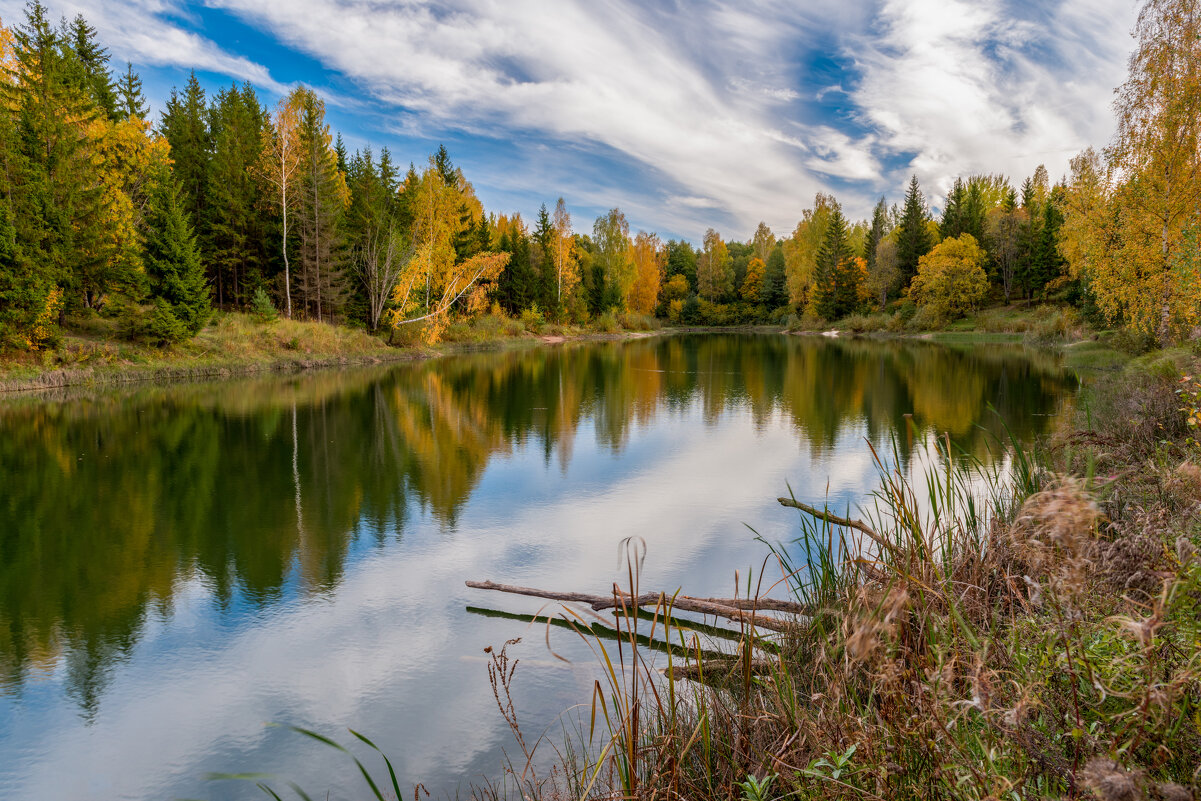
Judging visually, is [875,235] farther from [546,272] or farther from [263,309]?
[263,309]

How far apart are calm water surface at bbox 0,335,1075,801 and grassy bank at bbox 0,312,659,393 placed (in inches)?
119

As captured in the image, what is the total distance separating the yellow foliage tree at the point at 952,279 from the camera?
48.7 metres

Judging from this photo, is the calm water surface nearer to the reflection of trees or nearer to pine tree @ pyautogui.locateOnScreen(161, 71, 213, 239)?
the reflection of trees

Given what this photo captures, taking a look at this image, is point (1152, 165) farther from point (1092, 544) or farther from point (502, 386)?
point (1092, 544)

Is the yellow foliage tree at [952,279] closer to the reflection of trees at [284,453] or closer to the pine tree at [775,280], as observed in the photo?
the pine tree at [775,280]

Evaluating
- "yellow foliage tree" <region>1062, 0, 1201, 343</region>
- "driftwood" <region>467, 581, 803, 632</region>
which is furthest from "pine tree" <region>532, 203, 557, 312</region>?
"driftwood" <region>467, 581, 803, 632</region>

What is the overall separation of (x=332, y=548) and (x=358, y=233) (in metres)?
31.6

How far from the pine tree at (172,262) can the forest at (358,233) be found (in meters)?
0.06

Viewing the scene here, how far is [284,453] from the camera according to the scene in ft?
38.5

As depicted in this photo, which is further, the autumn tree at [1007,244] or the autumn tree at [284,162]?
the autumn tree at [1007,244]

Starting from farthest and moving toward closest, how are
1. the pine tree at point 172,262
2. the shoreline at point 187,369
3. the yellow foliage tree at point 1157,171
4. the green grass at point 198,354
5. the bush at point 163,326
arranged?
1. the pine tree at point 172,262
2. the bush at point 163,326
3. the green grass at point 198,354
4. the shoreline at point 187,369
5. the yellow foliage tree at point 1157,171

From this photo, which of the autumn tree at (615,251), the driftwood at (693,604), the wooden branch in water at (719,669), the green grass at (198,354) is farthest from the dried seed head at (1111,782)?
the autumn tree at (615,251)

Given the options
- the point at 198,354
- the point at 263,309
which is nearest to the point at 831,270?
the point at 263,309

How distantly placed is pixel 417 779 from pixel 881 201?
79.9m
